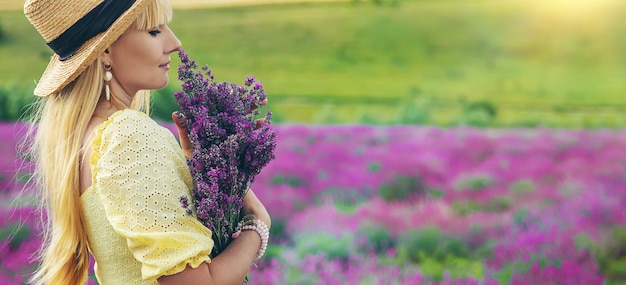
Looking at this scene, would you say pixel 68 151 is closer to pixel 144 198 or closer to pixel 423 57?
pixel 144 198

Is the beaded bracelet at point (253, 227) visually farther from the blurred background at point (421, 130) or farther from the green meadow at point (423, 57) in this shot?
the green meadow at point (423, 57)

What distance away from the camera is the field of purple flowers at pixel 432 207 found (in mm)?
3625

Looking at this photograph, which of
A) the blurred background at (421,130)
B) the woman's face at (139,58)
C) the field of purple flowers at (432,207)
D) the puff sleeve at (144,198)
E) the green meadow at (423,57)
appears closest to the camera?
the puff sleeve at (144,198)

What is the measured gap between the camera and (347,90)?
5496 millimetres

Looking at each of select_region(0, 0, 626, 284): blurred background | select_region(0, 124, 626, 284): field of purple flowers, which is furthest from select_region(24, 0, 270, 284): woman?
select_region(0, 0, 626, 284): blurred background

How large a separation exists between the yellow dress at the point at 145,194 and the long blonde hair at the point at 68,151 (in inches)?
2.9

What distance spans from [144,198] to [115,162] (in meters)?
0.07

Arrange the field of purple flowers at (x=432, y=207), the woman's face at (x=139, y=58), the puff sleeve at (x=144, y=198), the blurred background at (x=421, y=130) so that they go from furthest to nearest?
the blurred background at (x=421, y=130) < the field of purple flowers at (x=432, y=207) < the woman's face at (x=139, y=58) < the puff sleeve at (x=144, y=198)

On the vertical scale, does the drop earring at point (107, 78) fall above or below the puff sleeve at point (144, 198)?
above

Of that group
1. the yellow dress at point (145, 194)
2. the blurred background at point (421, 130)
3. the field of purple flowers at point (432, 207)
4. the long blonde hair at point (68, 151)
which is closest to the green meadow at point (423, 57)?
the blurred background at point (421, 130)

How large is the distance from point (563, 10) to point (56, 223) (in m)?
4.75

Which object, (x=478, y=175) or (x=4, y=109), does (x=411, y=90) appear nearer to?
(x=478, y=175)

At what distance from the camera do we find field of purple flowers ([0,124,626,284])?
3.62 m

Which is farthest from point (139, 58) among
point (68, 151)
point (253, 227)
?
point (253, 227)
